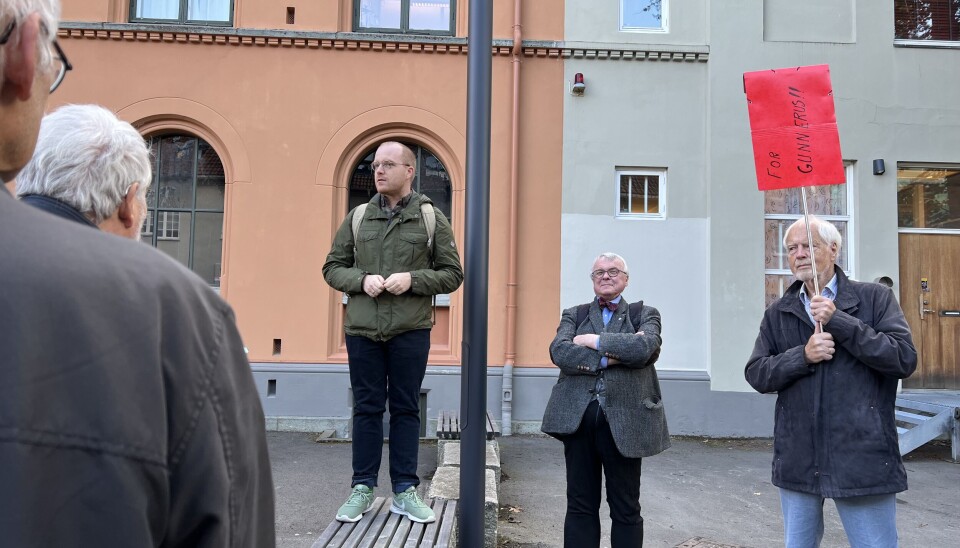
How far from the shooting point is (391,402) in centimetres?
367

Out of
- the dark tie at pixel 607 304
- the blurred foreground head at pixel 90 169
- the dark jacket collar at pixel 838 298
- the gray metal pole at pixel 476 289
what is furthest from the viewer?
the dark tie at pixel 607 304

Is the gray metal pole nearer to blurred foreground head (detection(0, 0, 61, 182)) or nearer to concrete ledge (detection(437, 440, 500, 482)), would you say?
concrete ledge (detection(437, 440, 500, 482))

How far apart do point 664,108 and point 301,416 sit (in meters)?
6.12

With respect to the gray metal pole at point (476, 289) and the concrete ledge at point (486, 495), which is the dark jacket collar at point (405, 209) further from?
the concrete ledge at point (486, 495)

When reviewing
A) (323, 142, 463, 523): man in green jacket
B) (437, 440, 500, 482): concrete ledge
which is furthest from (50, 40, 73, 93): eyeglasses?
(437, 440, 500, 482): concrete ledge

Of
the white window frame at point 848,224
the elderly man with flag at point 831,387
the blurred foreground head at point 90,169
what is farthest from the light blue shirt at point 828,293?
the white window frame at point 848,224

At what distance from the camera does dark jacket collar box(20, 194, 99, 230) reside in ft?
4.33

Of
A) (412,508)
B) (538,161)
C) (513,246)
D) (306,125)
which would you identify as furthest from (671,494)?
(306,125)

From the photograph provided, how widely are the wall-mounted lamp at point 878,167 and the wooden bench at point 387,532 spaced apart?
298 inches

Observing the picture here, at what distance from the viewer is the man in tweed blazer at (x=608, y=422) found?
353 centimetres

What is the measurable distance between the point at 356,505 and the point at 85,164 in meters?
2.53

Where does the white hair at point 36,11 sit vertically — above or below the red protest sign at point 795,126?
below

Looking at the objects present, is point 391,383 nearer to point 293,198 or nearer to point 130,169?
point 130,169

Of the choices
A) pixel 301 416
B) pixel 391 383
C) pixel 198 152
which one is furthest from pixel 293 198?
pixel 391 383
